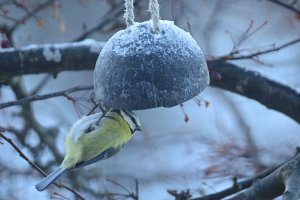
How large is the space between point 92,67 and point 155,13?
0.92 meters

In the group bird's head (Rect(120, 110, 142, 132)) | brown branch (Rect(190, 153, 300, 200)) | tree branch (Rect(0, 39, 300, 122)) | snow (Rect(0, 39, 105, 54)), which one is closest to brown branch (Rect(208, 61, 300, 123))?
tree branch (Rect(0, 39, 300, 122))

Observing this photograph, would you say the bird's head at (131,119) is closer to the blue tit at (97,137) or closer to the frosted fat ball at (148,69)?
the blue tit at (97,137)

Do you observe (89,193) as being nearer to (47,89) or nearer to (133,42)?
(133,42)

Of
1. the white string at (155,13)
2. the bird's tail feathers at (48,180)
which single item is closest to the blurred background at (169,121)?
the bird's tail feathers at (48,180)

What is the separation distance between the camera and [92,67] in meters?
2.62

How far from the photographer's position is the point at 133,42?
5.89ft

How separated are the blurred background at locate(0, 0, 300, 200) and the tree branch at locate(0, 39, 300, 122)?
0.29 feet

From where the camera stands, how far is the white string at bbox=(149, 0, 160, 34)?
1741 mm

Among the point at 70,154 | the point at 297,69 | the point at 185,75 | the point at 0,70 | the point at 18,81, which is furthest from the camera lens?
the point at 297,69

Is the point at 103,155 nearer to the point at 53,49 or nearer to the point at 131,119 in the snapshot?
the point at 131,119

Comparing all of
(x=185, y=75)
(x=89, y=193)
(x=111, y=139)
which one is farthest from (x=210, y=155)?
(x=185, y=75)

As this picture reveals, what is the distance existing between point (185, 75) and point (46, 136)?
187 centimetres

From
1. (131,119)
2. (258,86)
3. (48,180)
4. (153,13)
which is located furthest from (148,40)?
(258,86)

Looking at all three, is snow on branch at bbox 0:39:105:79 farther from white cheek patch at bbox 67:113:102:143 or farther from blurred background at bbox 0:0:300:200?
white cheek patch at bbox 67:113:102:143
